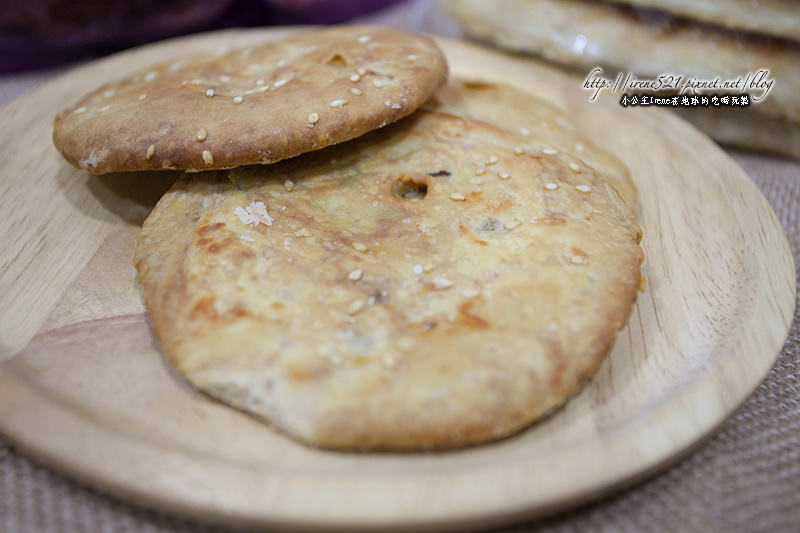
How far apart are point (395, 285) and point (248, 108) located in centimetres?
67

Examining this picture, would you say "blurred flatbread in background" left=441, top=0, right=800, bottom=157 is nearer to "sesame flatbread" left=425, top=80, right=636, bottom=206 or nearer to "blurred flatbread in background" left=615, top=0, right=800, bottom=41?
"blurred flatbread in background" left=615, top=0, right=800, bottom=41

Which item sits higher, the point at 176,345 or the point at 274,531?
the point at 176,345

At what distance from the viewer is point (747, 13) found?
8.82 feet

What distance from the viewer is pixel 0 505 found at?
1.53m

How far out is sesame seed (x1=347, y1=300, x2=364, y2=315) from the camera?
1615 mm

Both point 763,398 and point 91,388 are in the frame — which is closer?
point 91,388

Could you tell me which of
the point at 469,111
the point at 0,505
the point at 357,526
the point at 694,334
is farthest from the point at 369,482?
the point at 469,111

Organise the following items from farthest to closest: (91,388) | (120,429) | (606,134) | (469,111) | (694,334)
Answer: (606,134)
(469,111)
(694,334)
(91,388)
(120,429)

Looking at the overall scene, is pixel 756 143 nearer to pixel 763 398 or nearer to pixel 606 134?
pixel 606 134

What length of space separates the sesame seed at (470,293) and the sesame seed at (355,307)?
24 cm

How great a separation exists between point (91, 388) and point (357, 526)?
72 centimetres

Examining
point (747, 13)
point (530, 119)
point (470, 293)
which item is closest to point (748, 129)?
point (747, 13)

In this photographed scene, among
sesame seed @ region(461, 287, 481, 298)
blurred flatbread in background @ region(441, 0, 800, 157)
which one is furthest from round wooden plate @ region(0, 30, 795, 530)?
blurred flatbread in background @ region(441, 0, 800, 157)

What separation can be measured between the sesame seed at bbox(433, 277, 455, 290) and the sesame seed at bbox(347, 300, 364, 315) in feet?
0.60
